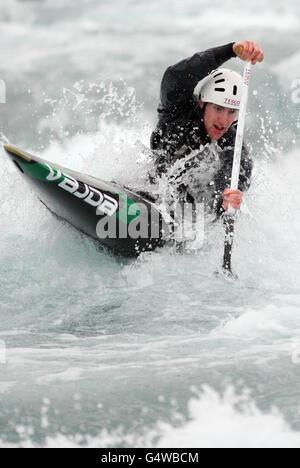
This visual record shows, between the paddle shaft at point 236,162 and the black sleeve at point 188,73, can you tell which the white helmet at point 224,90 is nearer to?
the black sleeve at point 188,73

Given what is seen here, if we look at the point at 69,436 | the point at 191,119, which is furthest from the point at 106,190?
the point at 69,436

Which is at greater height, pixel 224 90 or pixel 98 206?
pixel 224 90

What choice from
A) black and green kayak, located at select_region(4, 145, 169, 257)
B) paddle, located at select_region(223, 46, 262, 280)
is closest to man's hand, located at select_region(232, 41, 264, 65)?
paddle, located at select_region(223, 46, 262, 280)

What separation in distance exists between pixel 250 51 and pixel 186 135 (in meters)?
0.90

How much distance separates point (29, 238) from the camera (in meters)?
4.87

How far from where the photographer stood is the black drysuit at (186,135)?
15.0 feet

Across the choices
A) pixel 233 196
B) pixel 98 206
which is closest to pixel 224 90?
pixel 233 196

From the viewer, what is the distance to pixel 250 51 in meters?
4.15

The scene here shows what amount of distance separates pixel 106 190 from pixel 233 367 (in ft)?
6.33

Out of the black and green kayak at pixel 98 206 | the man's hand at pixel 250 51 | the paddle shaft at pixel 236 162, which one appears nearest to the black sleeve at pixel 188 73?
the man's hand at pixel 250 51

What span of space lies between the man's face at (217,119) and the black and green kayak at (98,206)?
0.86m

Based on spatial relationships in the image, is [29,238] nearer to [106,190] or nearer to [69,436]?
[106,190]

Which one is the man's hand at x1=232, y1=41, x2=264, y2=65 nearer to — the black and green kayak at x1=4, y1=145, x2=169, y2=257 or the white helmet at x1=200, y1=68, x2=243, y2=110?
the white helmet at x1=200, y1=68, x2=243, y2=110

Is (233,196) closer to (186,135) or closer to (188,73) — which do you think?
(186,135)
